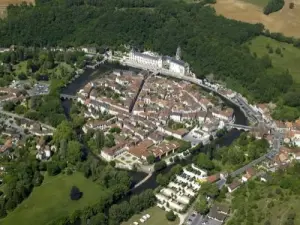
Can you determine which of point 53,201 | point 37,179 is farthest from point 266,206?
point 37,179

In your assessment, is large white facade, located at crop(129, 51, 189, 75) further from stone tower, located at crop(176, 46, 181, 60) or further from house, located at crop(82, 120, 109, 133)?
house, located at crop(82, 120, 109, 133)

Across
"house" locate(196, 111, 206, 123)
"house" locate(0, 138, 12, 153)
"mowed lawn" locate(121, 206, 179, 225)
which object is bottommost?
"house" locate(0, 138, 12, 153)

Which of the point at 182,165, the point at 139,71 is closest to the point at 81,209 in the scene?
the point at 182,165

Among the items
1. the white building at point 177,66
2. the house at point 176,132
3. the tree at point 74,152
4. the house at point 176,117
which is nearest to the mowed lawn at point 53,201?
the tree at point 74,152

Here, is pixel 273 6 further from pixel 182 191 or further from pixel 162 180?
pixel 182 191

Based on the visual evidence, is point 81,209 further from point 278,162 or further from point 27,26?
point 27,26

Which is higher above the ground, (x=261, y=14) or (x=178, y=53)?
(x=261, y=14)

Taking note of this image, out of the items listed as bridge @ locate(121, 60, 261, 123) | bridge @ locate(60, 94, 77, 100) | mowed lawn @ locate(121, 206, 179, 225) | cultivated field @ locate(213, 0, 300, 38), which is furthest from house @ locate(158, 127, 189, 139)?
cultivated field @ locate(213, 0, 300, 38)
